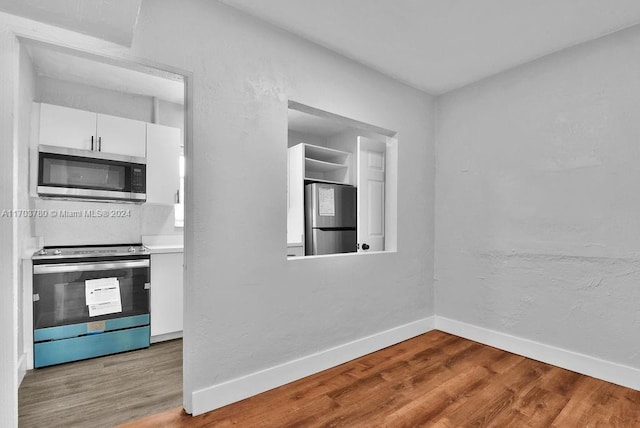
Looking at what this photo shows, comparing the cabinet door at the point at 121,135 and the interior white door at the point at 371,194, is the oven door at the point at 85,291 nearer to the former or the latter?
the cabinet door at the point at 121,135

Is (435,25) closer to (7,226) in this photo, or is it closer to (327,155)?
(327,155)

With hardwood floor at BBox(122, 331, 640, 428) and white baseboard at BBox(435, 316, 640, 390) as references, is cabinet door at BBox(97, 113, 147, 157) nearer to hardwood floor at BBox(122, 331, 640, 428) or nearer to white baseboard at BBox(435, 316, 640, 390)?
hardwood floor at BBox(122, 331, 640, 428)

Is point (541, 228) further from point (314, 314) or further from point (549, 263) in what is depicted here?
point (314, 314)

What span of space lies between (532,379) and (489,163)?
1840 mm

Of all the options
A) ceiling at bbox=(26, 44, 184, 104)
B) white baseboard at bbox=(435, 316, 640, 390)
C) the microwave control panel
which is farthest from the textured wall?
the microwave control panel

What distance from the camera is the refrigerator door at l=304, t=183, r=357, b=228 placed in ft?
13.1

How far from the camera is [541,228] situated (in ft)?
8.77

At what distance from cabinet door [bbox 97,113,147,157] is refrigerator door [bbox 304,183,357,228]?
1.93 metres

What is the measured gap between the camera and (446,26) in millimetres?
2244

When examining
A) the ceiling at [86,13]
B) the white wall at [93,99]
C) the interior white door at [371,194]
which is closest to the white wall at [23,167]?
the white wall at [93,99]

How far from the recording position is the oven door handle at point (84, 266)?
2.55 m

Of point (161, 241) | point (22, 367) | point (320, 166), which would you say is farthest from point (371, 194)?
point (22, 367)

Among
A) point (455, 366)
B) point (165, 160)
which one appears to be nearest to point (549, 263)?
point (455, 366)

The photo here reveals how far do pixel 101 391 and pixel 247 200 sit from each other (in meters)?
1.68
